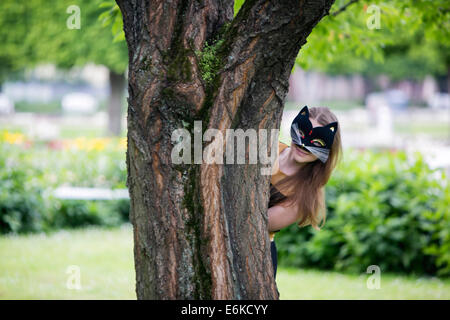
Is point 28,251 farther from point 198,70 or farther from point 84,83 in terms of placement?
point 84,83

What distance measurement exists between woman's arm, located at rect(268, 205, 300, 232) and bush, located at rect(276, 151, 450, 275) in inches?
149

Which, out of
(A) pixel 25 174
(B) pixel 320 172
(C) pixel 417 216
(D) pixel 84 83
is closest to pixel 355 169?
(C) pixel 417 216

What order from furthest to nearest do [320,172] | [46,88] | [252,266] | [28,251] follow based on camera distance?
[46,88] < [28,251] < [320,172] < [252,266]

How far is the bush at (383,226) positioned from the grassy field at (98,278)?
283 millimetres

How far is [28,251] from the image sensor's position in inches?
291

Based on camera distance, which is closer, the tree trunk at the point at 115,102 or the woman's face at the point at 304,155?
the woman's face at the point at 304,155

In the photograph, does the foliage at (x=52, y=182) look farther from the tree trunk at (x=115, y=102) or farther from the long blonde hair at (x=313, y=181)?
the tree trunk at (x=115, y=102)

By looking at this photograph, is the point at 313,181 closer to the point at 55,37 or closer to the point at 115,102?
the point at 55,37

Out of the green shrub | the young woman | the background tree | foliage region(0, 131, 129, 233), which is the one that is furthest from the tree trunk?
the young woman

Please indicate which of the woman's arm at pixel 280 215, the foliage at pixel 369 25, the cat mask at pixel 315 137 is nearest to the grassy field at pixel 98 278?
the foliage at pixel 369 25

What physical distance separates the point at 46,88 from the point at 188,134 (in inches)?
2010

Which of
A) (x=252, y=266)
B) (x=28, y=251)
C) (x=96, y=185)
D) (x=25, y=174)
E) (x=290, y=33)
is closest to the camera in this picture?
(x=290, y=33)

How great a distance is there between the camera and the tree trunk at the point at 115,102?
1861 centimetres
